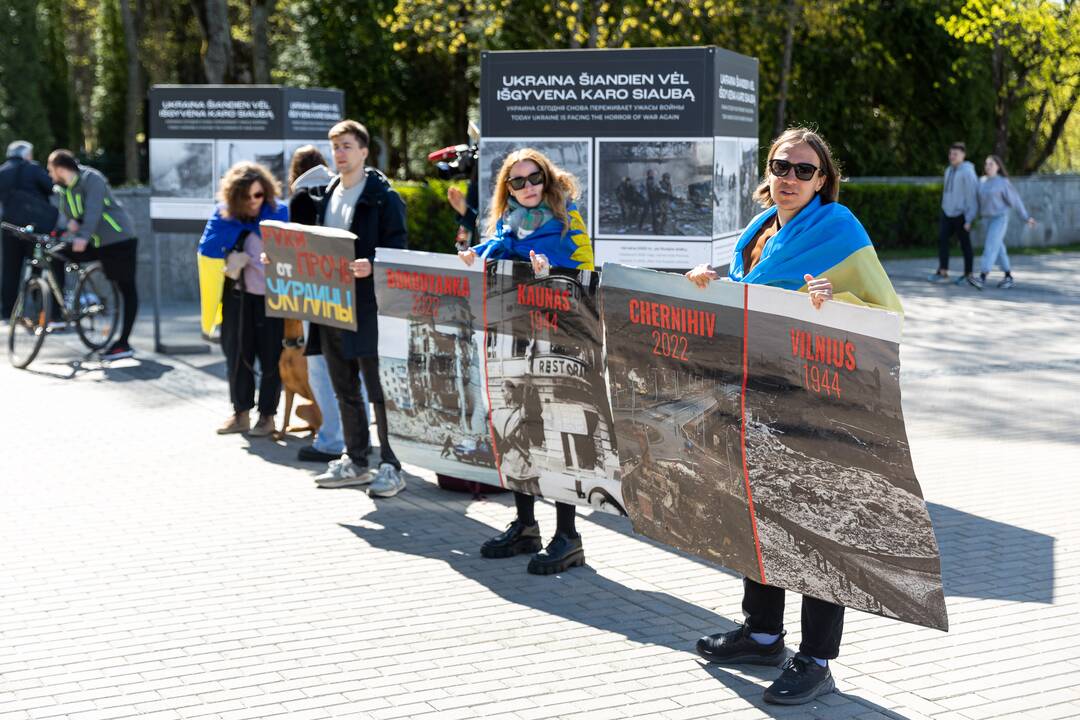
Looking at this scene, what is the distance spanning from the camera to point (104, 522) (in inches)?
290

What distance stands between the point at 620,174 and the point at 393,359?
236 cm

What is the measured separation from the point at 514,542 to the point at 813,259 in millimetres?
2472

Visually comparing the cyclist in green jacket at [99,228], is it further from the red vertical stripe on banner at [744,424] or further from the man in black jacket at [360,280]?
the red vertical stripe on banner at [744,424]

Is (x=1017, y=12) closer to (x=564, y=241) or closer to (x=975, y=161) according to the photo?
(x=975, y=161)

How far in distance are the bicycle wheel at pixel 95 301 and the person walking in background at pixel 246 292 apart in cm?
377

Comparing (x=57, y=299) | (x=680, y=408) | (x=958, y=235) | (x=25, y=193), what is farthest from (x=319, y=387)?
(x=958, y=235)

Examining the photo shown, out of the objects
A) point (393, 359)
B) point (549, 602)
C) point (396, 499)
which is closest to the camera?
point (549, 602)

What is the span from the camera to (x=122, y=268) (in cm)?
1334

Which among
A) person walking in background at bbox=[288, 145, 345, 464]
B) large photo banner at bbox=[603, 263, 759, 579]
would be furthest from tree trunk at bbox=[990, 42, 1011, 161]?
large photo banner at bbox=[603, 263, 759, 579]

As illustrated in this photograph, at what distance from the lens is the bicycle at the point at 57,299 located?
13047 millimetres

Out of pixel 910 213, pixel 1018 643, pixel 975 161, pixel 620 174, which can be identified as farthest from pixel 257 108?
pixel 975 161

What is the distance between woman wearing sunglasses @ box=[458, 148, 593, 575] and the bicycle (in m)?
7.48

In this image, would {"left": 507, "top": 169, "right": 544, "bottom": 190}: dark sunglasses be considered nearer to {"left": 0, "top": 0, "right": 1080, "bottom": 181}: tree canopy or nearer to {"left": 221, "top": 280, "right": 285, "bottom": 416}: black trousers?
{"left": 221, "top": 280, "right": 285, "bottom": 416}: black trousers

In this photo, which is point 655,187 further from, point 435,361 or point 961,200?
point 961,200
